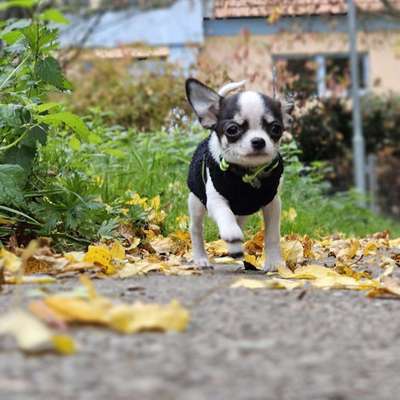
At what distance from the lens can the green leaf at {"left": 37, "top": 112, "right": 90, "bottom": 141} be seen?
4781 mm

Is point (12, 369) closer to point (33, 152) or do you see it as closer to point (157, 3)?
point (33, 152)

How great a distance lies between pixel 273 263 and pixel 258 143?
26.6 inches

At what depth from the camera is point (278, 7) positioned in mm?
16844

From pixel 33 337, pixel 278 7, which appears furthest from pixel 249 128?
pixel 278 7

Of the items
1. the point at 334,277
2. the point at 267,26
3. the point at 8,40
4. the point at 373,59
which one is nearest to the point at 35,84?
the point at 8,40

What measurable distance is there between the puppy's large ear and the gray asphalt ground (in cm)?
202

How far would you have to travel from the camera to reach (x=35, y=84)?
5.16 meters

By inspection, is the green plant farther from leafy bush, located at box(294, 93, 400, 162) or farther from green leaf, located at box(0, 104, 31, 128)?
leafy bush, located at box(294, 93, 400, 162)

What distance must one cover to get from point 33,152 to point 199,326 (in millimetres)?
2596

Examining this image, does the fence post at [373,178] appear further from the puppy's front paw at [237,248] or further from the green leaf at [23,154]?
the puppy's front paw at [237,248]

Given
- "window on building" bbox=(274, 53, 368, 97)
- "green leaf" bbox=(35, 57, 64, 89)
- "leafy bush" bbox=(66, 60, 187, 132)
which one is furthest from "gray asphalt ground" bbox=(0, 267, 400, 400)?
"window on building" bbox=(274, 53, 368, 97)

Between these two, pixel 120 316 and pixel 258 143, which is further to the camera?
pixel 258 143

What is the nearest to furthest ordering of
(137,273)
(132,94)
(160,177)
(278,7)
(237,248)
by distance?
(137,273) → (237,248) → (160,177) → (132,94) → (278,7)

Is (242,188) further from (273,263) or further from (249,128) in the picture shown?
(273,263)
